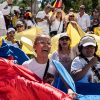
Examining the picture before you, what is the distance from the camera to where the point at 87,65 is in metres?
5.43

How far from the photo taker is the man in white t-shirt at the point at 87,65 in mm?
5422

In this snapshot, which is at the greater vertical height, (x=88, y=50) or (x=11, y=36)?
(x=88, y=50)

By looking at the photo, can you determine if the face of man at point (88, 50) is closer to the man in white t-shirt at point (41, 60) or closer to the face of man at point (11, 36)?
the man in white t-shirt at point (41, 60)

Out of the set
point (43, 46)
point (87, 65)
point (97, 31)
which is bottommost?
point (97, 31)

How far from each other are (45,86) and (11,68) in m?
0.42

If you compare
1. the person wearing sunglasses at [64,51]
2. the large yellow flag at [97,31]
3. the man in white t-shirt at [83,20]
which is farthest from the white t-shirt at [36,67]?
the man in white t-shirt at [83,20]

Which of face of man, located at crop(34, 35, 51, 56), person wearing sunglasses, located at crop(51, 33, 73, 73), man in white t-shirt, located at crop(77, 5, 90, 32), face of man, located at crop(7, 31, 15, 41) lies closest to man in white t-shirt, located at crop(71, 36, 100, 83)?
face of man, located at crop(34, 35, 51, 56)

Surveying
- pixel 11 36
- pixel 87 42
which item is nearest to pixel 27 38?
pixel 11 36

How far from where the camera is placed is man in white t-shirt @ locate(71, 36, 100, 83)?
5.42 metres

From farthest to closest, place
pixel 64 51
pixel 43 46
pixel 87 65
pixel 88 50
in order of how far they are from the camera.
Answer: pixel 64 51 < pixel 88 50 < pixel 87 65 < pixel 43 46

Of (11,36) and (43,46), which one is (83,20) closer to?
(11,36)

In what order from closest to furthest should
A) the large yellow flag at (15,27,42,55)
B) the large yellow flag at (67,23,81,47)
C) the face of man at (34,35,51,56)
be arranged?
the face of man at (34,35,51,56), the large yellow flag at (67,23,81,47), the large yellow flag at (15,27,42,55)

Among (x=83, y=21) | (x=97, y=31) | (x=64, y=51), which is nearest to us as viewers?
(x=64, y=51)

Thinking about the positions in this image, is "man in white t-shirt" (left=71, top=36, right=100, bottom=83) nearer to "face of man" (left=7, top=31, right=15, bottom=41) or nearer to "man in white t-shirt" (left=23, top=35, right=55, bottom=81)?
"man in white t-shirt" (left=23, top=35, right=55, bottom=81)
